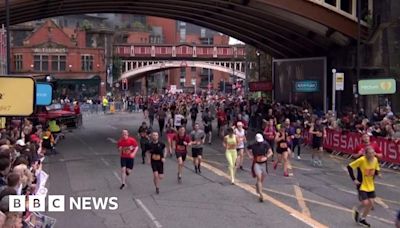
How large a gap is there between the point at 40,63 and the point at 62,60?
106 inches

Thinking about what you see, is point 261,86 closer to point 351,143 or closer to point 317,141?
point 351,143

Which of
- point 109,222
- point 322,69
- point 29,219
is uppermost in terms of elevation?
point 322,69

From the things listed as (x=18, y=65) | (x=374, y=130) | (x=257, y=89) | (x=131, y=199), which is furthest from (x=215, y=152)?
(x=18, y=65)

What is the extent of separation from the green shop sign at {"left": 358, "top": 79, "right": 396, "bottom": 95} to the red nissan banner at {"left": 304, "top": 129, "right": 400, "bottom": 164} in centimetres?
288

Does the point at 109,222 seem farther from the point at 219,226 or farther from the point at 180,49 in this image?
the point at 180,49

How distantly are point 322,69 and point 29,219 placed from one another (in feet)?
110

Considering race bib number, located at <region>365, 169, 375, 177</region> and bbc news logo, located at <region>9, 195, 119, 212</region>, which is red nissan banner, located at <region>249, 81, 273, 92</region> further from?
race bib number, located at <region>365, 169, 375, 177</region>

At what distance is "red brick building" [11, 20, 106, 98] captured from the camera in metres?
76.8

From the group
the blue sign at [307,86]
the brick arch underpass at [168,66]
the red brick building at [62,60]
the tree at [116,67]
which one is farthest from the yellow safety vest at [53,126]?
the brick arch underpass at [168,66]

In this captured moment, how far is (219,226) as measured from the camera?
12.0m

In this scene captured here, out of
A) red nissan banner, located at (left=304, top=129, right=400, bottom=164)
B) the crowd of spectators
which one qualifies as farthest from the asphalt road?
the crowd of spectators

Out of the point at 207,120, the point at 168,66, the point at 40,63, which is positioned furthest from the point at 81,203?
the point at 168,66

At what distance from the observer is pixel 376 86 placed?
27781 mm

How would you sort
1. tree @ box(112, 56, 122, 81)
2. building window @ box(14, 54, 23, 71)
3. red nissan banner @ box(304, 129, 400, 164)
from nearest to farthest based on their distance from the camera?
red nissan banner @ box(304, 129, 400, 164) < building window @ box(14, 54, 23, 71) < tree @ box(112, 56, 122, 81)
